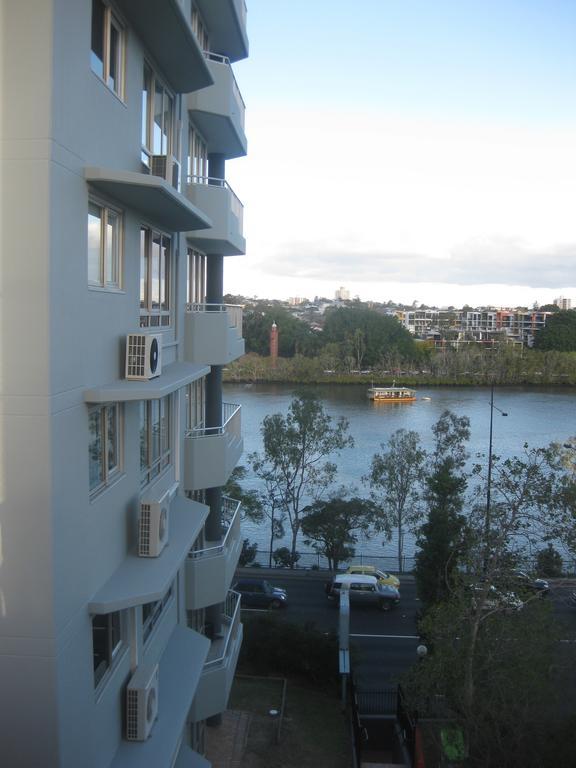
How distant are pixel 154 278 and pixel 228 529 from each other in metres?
2.27

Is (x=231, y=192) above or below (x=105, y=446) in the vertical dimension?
above

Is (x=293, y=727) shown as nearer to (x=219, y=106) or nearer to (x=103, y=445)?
(x=103, y=445)

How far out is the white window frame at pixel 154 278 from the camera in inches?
126

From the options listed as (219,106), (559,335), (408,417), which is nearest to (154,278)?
(219,106)

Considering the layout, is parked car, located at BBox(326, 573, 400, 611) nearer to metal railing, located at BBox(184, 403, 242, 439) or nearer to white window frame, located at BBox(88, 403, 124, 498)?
metal railing, located at BBox(184, 403, 242, 439)

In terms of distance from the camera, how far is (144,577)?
2664mm

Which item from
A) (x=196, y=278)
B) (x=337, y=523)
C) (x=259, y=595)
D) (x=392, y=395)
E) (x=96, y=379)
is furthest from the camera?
(x=392, y=395)

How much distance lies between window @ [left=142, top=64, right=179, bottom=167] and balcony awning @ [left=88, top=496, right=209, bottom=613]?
1.69m

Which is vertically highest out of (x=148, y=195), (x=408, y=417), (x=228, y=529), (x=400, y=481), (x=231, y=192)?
(x=231, y=192)

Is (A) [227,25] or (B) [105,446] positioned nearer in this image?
(B) [105,446]

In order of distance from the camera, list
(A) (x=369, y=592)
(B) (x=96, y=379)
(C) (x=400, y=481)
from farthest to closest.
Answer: (C) (x=400, y=481)
(A) (x=369, y=592)
(B) (x=96, y=379)

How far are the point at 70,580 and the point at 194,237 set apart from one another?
2585 mm

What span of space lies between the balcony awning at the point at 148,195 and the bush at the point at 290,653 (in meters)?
5.16

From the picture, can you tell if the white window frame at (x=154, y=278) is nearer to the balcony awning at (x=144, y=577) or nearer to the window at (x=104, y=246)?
the window at (x=104, y=246)
